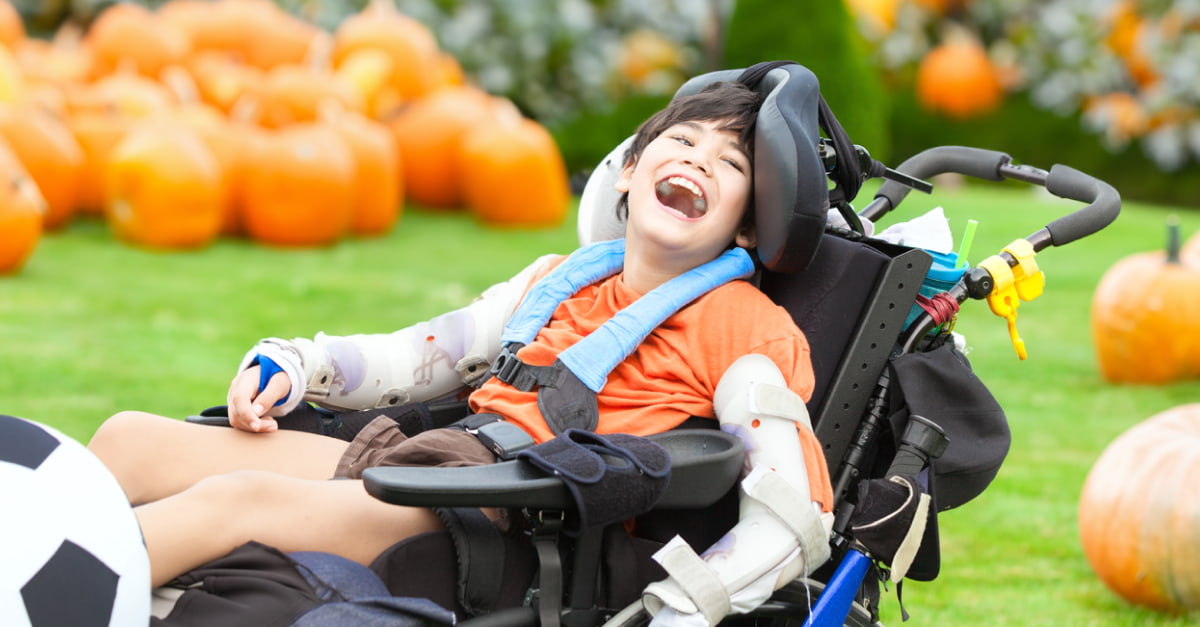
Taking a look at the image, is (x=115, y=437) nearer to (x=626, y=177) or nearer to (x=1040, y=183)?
(x=626, y=177)

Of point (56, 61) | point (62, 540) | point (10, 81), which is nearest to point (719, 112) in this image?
point (62, 540)

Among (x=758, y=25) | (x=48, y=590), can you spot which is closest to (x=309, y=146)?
(x=758, y=25)

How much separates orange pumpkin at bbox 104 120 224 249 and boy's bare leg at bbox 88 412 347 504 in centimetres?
452

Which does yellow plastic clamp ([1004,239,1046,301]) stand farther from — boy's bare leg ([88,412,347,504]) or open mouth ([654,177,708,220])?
boy's bare leg ([88,412,347,504])

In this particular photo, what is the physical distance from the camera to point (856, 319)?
216 centimetres

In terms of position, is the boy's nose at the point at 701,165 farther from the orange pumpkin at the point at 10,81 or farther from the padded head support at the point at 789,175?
the orange pumpkin at the point at 10,81

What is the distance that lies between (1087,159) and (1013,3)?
1353 millimetres

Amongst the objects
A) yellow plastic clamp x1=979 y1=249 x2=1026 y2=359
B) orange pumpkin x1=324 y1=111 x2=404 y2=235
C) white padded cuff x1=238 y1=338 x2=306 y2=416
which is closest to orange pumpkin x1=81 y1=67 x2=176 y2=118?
orange pumpkin x1=324 y1=111 x2=404 y2=235

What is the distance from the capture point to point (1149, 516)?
3043 millimetres

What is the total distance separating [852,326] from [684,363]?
29 centimetres

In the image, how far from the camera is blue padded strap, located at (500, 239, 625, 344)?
234 cm

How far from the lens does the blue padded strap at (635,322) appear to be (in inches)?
83.8

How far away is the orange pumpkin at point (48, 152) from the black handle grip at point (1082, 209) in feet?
17.7

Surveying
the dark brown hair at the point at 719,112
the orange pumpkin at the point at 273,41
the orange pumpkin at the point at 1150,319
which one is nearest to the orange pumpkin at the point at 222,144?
the orange pumpkin at the point at 273,41
